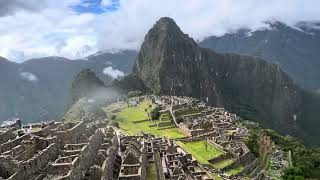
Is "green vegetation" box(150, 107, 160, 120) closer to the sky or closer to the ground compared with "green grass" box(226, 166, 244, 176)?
closer to the sky

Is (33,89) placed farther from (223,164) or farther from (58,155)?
(58,155)

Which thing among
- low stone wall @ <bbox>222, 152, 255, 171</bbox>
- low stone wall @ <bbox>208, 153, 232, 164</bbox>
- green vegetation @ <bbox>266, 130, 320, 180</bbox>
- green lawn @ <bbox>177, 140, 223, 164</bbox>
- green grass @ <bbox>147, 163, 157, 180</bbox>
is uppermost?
green grass @ <bbox>147, 163, 157, 180</bbox>

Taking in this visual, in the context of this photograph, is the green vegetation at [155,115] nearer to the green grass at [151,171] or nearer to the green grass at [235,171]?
the green grass at [235,171]

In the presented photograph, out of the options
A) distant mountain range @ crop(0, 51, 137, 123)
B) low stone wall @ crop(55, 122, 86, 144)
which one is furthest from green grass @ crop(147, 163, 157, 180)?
distant mountain range @ crop(0, 51, 137, 123)

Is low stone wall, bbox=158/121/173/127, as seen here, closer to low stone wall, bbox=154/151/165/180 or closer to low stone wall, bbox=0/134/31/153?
low stone wall, bbox=154/151/165/180

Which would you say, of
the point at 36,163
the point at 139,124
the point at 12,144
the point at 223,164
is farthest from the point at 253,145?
the point at 36,163

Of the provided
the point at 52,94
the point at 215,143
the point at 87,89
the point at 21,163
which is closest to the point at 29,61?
the point at 52,94

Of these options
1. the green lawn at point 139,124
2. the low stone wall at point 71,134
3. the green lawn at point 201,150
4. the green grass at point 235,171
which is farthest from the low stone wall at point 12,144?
the green lawn at point 139,124
